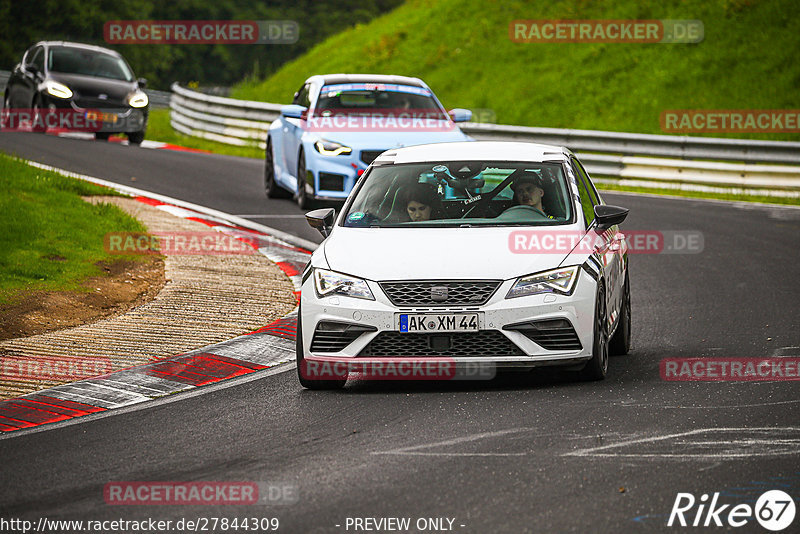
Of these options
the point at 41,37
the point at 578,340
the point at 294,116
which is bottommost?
the point at 578,340

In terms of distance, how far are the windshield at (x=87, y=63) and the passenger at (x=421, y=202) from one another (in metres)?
19.2

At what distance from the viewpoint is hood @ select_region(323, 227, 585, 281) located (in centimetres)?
840

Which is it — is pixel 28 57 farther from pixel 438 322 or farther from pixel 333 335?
pixel 438 322

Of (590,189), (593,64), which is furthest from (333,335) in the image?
(593,64)

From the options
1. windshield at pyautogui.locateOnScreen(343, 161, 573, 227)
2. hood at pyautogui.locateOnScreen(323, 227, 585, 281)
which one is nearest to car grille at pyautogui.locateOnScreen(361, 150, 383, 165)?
windshield at pyautogui.locateOnScreen(343, 161, 573, 227)

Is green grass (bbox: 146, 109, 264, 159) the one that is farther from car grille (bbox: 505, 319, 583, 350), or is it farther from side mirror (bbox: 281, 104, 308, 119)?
car grille (bbox: 505, 319, 583, 350)

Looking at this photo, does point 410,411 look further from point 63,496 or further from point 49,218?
point 49,218

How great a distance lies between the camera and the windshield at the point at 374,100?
60.5 feet

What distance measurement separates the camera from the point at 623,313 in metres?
9.89

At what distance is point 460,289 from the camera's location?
8.33m

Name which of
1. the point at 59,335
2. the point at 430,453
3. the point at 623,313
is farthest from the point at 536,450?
the point at 59,335

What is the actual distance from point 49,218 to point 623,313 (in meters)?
7.61

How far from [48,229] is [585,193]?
6936mm

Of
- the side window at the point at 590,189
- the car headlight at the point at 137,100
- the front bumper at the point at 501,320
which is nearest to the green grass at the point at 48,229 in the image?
the front bumper at the point at 501,320
